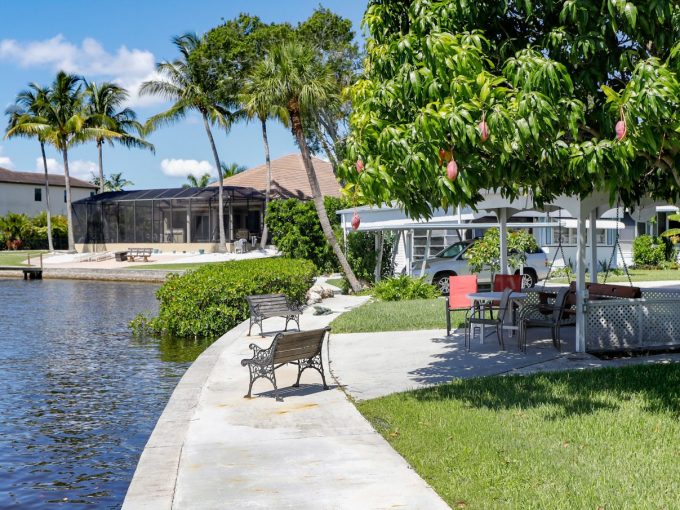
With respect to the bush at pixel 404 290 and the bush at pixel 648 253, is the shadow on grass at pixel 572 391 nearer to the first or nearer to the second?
the bush at pixel 404 290

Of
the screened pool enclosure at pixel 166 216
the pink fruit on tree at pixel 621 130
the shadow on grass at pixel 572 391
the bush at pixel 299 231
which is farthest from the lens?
the screened pool enclosure at pixel 166 216

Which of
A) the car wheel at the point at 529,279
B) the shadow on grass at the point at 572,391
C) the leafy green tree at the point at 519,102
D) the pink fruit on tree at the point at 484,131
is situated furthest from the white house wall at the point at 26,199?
the pink fruit on tree at the point at 484,131

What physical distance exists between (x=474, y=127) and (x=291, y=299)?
13.8 m

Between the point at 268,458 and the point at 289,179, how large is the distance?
162 feet

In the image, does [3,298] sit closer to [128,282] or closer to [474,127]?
[128,282]

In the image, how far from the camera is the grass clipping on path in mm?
5621

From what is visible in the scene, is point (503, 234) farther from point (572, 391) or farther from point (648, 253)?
point (648, 253)

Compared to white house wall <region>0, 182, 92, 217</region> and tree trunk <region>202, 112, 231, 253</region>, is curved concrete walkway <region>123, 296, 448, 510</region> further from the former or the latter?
white house wall <region>0, 182, 92, 217</region>

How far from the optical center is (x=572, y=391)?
8914mm

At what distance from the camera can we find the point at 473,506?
5414mm

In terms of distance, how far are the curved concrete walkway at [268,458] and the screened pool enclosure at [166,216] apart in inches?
1647

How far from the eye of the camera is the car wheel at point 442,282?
915 inches

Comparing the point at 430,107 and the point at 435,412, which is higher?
the point at 430,107

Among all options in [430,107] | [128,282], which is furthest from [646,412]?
[128,282]
